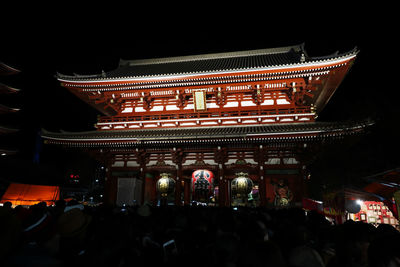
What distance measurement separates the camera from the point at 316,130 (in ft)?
36.5

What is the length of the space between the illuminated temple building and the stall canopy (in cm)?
1229

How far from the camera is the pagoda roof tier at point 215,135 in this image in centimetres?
1110

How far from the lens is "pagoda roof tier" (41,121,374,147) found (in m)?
11.1

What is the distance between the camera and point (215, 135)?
11.9 meters

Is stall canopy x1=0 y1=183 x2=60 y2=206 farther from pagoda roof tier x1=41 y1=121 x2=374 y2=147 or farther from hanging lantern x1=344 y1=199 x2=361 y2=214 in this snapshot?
hanging lantern x1=344 y1=199 x2=361 y2=214

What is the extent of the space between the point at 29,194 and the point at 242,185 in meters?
22.9

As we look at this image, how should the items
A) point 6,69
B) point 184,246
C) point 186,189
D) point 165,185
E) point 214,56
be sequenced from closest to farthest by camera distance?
point 184,246 < point 165,185 < point 6,69 < point 186,189 < point 214,56

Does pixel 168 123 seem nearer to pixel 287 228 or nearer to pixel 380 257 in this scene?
pixel 287 228

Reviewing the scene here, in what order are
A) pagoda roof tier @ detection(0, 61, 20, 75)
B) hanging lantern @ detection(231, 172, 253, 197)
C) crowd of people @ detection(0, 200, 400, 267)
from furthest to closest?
pagoda roof tier @ detection(0, 61, 20, 75), hanging lantern @ detection(231, 172, 253, 197), crowd of people @ detection(0, 200, 400, 267)

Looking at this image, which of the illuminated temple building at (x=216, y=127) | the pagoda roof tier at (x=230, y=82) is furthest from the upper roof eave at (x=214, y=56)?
the illuminated temple building at (x=216, y=127)

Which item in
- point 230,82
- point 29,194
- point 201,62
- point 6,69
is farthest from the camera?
point 29,194

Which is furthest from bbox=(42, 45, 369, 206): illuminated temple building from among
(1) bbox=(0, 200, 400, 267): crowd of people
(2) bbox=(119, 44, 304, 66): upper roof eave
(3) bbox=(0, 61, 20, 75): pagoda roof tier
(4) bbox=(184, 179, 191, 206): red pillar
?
(1) bbox=(0, 200, 400, 267): crowd of people

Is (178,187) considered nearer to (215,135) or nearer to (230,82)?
(215,135)

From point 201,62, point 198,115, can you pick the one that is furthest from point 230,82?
point 201,62
